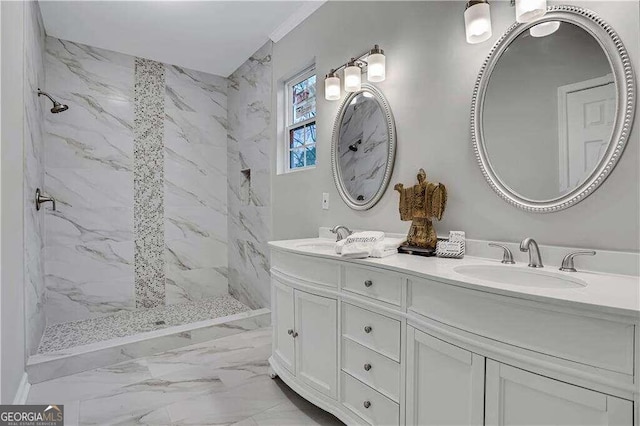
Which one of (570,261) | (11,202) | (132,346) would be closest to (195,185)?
(132,346)

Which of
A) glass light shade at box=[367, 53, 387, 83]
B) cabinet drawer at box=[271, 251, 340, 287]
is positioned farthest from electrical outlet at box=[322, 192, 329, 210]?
glass light shade at box=[367, 53, 387, 83]

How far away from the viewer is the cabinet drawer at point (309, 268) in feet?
5.09

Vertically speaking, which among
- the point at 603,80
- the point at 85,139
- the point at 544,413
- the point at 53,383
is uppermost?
the point at 85,139

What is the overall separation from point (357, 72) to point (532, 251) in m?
1.39

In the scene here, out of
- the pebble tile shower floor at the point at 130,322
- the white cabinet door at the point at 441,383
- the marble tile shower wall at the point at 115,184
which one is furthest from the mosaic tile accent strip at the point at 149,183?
the white cabinet door at the point at 441,383

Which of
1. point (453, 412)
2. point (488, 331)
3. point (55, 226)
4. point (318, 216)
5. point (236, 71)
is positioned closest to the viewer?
point (488, 331)

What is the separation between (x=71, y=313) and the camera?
2988mm

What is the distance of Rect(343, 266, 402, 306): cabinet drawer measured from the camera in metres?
1.26

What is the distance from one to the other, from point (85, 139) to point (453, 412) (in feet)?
11.9

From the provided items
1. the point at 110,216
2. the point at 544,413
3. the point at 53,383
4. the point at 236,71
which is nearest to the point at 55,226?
the point at 110,216

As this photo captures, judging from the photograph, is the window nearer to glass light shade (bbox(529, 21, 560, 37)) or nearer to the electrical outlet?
the electrical outlet

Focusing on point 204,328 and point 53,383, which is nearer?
point 53,383

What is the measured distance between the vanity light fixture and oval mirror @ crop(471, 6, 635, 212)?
587 mm

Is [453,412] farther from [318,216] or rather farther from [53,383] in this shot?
[53,383]
